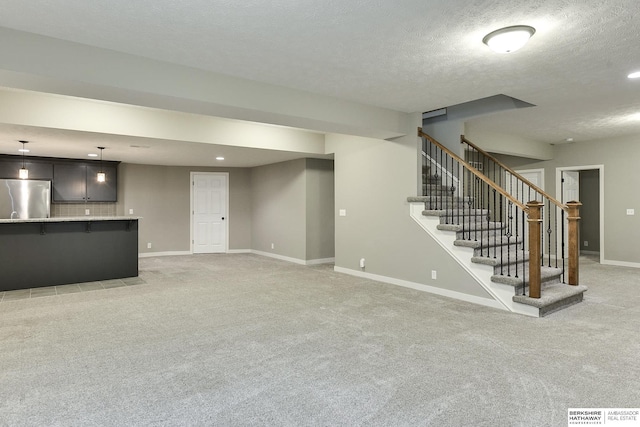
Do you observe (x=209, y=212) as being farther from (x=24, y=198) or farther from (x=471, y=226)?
(x=471, y=226)

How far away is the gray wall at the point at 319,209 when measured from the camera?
25.7ft

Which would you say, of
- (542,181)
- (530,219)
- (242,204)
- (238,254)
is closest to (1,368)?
(530,219)

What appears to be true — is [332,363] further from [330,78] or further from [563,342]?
[330,78]

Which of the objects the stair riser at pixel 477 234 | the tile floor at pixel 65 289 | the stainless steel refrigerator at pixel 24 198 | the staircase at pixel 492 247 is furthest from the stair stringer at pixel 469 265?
the stainless steel refrigerator at pixel 24 198

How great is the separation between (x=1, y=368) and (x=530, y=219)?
16.4 feet

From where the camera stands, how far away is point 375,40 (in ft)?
9.98

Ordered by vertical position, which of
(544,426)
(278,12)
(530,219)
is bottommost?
(544,426)

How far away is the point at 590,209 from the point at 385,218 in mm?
6808

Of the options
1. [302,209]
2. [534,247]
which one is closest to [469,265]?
[534,247]

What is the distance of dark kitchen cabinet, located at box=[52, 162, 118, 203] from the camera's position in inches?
307

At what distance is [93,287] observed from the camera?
5578mm

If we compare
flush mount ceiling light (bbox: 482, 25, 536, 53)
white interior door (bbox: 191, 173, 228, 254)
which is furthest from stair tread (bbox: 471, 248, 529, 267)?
white interior door (bbox: 191, 173, 228, 254)

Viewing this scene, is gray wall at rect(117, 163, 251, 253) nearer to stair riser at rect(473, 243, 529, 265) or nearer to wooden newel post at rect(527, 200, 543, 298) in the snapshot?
stair riser at rect(473, 243, 529, 265)

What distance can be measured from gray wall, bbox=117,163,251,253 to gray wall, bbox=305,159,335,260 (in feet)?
8.89
